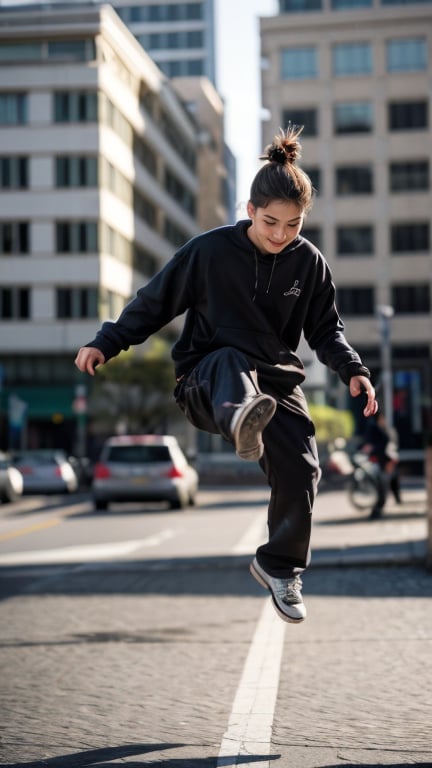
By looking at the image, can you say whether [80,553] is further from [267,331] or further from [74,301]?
[74,301]

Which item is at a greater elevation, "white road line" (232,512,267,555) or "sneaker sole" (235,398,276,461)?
"sneaker sole" (235,398,276,461)

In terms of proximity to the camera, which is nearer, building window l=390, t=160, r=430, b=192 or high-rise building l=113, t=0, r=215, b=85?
building window l=390, t=160, r=430, b=192

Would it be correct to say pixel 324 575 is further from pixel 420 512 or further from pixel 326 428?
pixel 326 428

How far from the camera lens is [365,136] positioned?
7731 cm

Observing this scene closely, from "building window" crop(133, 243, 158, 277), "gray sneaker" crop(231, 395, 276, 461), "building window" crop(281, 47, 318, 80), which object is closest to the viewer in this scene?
"gray sneaker" crop(231, 395, 276, 461)

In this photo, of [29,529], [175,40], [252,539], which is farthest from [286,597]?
[175,40]

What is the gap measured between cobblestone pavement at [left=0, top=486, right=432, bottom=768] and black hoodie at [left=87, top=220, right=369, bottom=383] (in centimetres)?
136

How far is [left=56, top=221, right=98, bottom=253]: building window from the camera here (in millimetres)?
62281

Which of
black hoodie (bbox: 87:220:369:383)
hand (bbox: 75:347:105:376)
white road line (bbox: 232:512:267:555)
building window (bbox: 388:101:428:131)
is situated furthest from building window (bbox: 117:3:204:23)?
hand (bbox: 75:347:105:376)

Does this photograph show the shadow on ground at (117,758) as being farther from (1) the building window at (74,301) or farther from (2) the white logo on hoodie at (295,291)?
(1) the building window at (74,301)

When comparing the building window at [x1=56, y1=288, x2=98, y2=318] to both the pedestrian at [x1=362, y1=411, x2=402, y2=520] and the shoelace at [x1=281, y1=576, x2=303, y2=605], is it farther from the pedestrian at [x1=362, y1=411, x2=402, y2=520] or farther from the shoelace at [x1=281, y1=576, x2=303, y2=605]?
the shoelace at [x1=281, y1=576, x2=303, y2=605]

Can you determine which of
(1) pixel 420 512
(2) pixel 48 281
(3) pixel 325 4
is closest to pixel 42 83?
(2) pixel 48 281

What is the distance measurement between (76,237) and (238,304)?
57.4 m

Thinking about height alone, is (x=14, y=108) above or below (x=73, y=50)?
below
